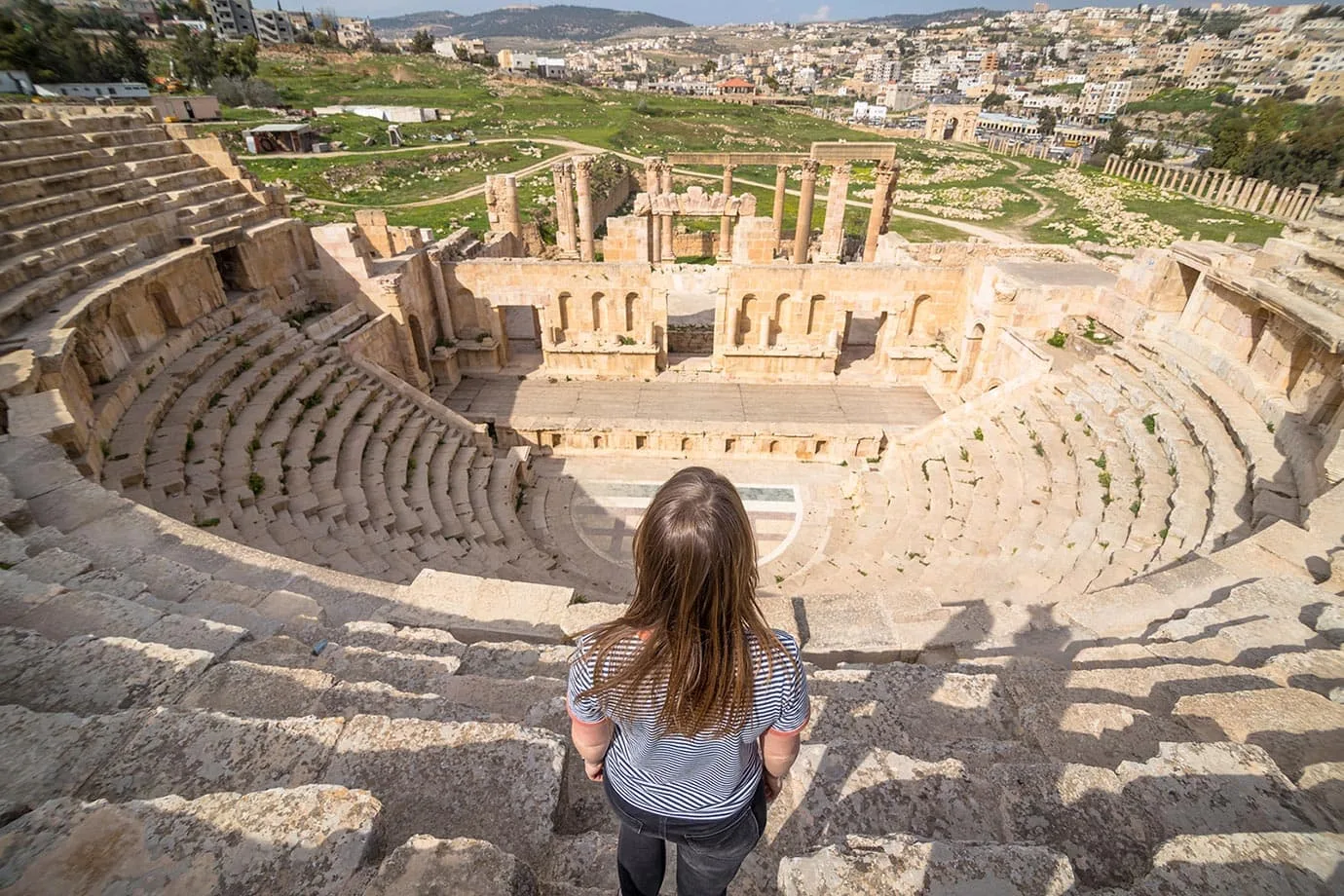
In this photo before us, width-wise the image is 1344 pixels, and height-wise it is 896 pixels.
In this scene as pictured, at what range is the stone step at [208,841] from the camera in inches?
77.7

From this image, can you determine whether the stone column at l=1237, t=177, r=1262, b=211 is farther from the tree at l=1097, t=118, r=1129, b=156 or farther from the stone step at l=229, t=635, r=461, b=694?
the stone step at l=229, t=635, r=461, b=694

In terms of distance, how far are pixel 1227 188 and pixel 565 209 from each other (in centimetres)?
5545

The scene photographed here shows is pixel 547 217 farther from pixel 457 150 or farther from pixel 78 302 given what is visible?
pixel 78 302

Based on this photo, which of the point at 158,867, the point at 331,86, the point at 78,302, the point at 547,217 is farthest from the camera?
the point at 331,86

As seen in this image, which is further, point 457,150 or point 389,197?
point 457,150

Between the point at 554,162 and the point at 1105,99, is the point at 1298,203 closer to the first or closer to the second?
the point at 554,162

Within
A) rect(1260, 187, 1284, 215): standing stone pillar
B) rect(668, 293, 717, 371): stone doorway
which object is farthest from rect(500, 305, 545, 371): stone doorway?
rect(1260, 187, 1284, 215): standing stone pillar

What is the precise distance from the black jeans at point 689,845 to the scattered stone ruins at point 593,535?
0.23 metres

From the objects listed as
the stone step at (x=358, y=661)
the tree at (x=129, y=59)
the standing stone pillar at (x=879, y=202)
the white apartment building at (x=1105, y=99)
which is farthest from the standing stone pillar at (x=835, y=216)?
the white apartment building at (x=1105, y=99)

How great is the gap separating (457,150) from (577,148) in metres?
8.94

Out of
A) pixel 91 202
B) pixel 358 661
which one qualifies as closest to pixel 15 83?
pixel 91 202

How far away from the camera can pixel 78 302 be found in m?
8.50

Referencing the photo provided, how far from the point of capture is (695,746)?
2062 millimetres

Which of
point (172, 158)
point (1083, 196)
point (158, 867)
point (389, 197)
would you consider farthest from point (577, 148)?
point (158, 867)
